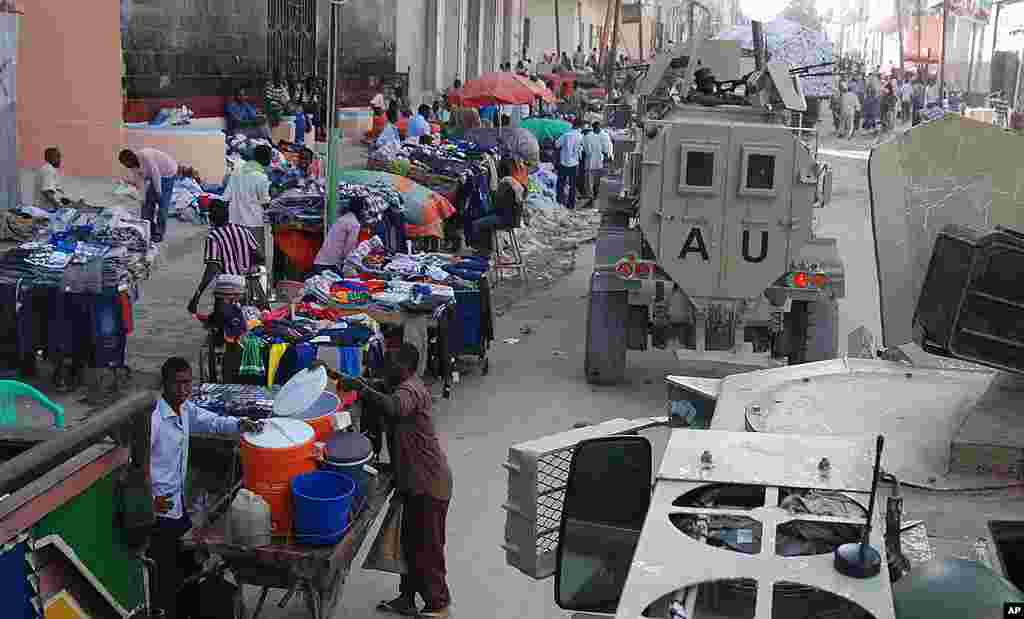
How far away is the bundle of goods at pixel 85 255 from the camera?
879cm

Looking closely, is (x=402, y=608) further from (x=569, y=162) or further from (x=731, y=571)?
(x=569, y=162)

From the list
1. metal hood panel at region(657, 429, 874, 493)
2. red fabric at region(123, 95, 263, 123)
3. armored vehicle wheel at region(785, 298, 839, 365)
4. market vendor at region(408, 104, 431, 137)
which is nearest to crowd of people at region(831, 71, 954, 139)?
market vendor at region(408, 104, 431, 137)

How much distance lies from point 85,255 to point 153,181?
4.43 m

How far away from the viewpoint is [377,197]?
1227cm

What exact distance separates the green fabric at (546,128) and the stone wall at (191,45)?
5.11 metres

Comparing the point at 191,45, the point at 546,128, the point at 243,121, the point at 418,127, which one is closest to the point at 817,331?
the point at 418,127

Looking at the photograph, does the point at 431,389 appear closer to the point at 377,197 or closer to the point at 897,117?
the point at 377,197

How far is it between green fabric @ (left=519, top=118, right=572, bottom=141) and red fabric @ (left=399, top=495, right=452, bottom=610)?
52.0 feet

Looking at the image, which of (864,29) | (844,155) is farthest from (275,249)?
(864,29)

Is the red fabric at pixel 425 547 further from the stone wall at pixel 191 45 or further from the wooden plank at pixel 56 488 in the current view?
the stone wall at pixel 191 45

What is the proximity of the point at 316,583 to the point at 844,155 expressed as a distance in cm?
3046

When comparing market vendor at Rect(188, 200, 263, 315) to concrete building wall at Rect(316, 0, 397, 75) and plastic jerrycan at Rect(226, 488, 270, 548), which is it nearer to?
plastic jerrycan at Rect(226, 488, 270, 548)

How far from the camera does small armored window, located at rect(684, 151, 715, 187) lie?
383 inches

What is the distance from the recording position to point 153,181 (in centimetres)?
1328
